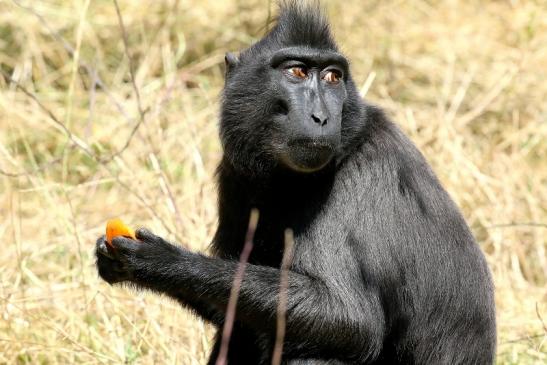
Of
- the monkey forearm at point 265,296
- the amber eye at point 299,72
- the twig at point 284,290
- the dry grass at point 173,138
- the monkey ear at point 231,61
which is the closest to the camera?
the twig at point 284,290

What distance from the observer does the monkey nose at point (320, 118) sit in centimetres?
497

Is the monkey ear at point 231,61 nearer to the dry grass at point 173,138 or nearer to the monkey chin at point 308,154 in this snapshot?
the monkey chin at point 308,154

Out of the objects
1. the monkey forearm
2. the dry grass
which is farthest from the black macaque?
the dry grass

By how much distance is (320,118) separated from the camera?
16.3ft

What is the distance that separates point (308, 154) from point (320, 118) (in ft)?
0.55

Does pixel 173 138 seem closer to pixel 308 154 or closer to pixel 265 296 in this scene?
pixel 308 154

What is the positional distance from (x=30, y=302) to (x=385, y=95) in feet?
13.2

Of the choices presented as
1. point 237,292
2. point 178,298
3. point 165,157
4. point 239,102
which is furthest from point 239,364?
point 165,157

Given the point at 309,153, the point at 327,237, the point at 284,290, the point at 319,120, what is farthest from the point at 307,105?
the point at 284,290

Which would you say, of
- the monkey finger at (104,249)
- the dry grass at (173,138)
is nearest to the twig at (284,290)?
the monkey finger at (104,249)

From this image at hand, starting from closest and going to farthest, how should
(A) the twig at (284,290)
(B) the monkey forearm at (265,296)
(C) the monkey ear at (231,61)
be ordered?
(A) the twig at (284,290) < (B) the monkey forearm at (265,296) < (C) the monkey ear at (231,61)

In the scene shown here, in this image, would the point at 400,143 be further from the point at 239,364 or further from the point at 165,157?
the point at 165,157

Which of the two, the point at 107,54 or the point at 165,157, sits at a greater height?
the point at 107,54

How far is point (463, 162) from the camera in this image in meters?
8.38
